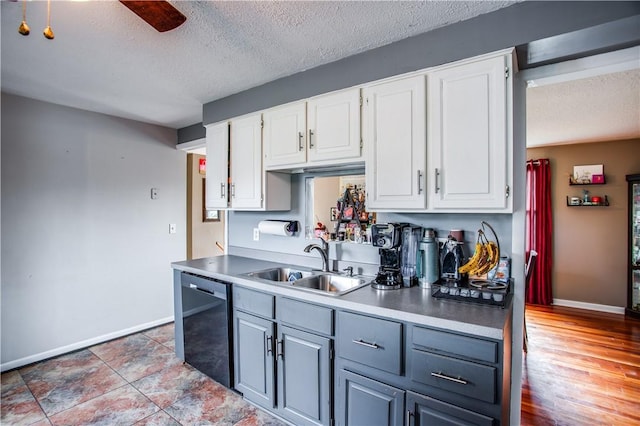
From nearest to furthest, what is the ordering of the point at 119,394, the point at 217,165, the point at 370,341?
the point at 370,341
the point at 119,394
the point at 217,165

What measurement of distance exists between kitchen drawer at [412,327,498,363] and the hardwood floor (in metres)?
1.33

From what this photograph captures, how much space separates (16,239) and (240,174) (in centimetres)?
201

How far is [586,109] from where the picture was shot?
318 centimetres

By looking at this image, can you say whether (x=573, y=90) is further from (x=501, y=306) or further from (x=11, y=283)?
(x=11, y=283)

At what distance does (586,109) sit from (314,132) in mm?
2847

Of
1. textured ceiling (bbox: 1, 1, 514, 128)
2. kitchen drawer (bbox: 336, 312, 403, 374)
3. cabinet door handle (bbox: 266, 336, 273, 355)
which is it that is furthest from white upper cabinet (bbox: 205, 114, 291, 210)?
kitchen drawer (bbox: 336, 312, 403, 374)

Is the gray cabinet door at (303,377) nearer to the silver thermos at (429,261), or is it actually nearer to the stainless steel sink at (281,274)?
the stainless steel sink at (281,274)

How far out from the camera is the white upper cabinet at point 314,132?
82.4 inches

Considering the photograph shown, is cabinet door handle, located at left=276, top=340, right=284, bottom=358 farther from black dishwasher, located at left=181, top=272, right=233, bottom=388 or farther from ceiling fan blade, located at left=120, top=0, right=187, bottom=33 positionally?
ceiling fan blade, located at left=120, top=0, right=187, bottom=33

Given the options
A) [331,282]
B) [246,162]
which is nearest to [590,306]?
[331,282]

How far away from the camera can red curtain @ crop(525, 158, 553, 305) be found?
15.4 ft

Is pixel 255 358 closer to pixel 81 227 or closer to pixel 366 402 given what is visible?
pixel 366 402

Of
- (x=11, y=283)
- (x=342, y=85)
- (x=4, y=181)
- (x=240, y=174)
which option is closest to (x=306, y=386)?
(x=240, y=174)

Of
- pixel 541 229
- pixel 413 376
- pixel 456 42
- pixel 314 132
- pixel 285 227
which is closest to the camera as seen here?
pixel 413 376
